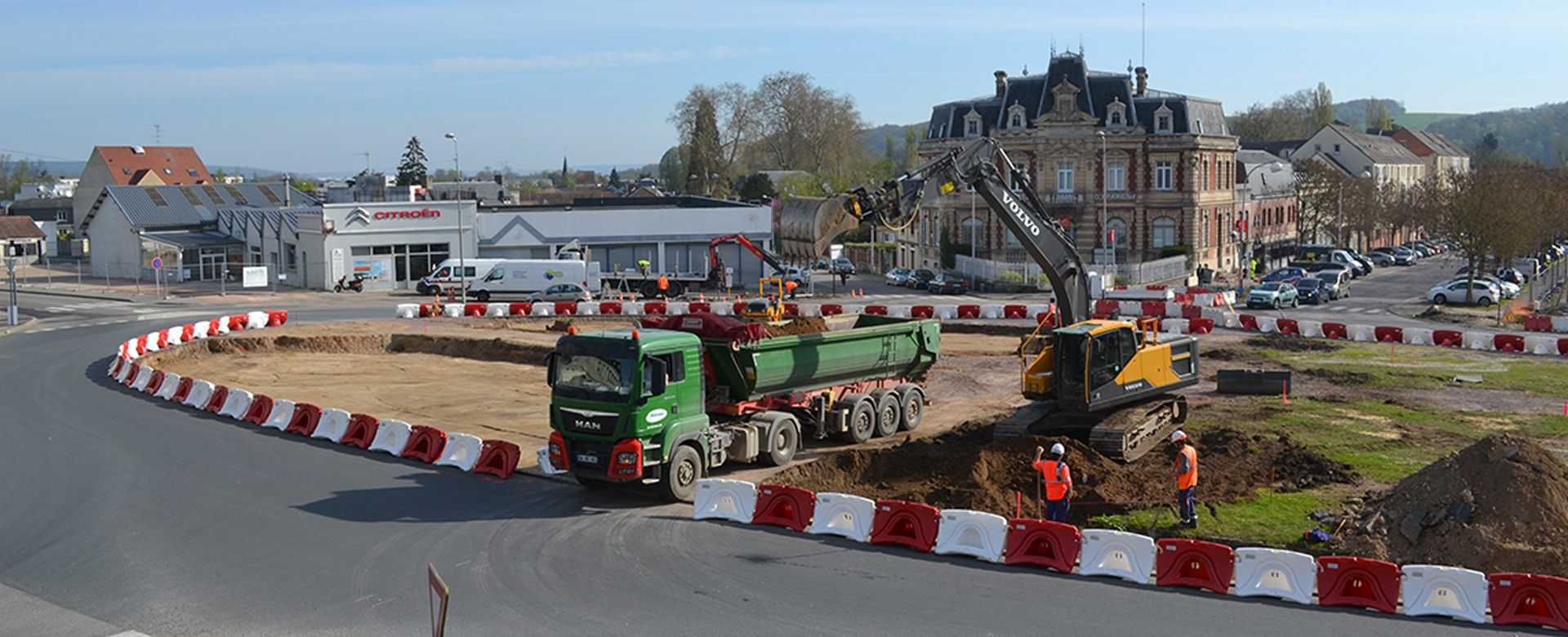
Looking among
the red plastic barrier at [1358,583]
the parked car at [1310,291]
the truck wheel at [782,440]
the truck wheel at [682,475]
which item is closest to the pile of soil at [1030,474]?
the truck wheel at [782,440]

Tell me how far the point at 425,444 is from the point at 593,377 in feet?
19.6

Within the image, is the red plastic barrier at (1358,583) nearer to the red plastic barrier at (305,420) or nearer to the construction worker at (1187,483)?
the construction worker at (1187,483)

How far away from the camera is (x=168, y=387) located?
2953 centimetres

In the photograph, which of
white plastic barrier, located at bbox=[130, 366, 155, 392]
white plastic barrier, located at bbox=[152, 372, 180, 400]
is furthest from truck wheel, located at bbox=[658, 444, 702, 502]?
white plastic barrier, located at bbox=[130, 366, 155, 392]

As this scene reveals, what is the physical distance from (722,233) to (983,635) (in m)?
54.3

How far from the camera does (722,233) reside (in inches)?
2621

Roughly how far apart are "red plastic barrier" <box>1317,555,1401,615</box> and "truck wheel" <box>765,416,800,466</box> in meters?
9.63

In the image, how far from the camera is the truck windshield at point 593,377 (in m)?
18.3

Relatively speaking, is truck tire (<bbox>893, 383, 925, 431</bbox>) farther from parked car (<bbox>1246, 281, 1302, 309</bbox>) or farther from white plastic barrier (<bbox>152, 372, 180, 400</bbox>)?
parked car (<bbox>1246, 281, 1302, 309</bbox>)

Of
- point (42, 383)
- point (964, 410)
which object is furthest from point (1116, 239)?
point (42, 383)

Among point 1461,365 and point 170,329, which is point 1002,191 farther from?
point 170,329

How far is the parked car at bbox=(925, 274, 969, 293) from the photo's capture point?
62.3 metres

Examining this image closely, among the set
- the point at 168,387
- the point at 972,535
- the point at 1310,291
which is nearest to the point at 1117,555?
the point at 972,535

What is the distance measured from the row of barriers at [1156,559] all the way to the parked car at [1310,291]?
146 ft
